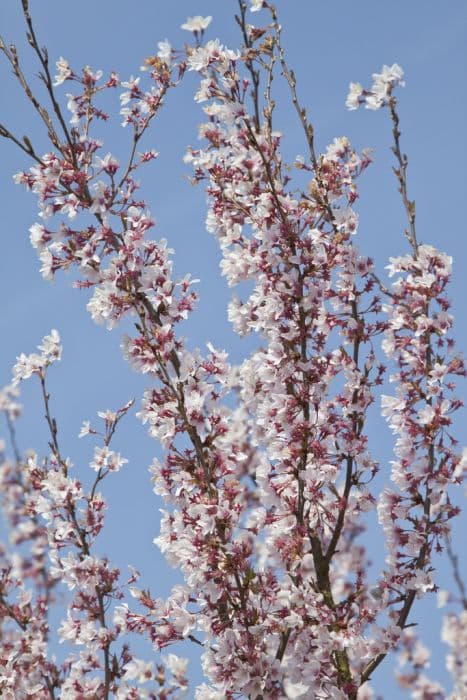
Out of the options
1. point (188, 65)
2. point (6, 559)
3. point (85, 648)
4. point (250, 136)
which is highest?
point (188, 65)

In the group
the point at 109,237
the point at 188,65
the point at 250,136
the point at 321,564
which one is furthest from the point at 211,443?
the point at 188,65

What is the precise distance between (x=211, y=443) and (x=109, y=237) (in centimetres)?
173

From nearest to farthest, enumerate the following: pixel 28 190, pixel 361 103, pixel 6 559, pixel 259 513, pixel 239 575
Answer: pixel 239 575
pixel 259 513
pixel 28 190
pixel 361 103
pixel 6 559

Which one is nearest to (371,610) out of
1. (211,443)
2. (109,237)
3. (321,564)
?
(321,564)

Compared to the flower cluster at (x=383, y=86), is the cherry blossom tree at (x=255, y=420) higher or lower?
lower

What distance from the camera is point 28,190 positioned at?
6.39 metres

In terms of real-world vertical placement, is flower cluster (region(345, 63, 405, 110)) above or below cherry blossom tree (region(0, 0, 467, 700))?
above

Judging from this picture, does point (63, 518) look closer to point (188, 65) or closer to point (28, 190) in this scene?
point (28, 190)

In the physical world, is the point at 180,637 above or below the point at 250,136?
below

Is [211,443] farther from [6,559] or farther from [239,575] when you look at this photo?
[6,559]

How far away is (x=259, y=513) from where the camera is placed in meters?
5.96

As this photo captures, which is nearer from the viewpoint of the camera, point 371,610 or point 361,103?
point 371,610

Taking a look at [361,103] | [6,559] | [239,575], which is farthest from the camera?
[6,559]

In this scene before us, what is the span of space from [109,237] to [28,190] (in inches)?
31.6
